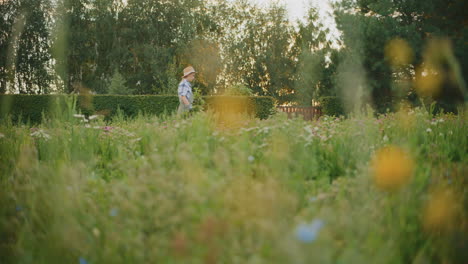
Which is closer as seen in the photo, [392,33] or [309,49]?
[392,33]

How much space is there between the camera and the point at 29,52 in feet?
86.0

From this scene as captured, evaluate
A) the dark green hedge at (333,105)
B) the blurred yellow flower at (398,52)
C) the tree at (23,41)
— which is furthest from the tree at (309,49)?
the tree at (23,41)

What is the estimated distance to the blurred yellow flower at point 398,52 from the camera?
14.7 metres

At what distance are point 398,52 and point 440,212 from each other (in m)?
16.3

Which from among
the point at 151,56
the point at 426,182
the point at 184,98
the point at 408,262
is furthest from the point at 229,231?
the point at 151,56

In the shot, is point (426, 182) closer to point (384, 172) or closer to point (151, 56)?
point (384, 172)

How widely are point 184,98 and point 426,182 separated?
4853mm

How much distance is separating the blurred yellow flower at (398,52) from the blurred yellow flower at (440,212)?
14673 millimetres

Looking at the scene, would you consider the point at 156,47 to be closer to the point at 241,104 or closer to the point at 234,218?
Answer: the point at 241,104

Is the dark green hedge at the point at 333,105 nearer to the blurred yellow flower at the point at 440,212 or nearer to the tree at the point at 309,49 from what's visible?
the tree at the point at 309,49

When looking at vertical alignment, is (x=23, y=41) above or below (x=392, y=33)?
above

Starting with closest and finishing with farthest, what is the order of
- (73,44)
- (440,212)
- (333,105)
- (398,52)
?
(440,212), (398,52), (333,105), (73,44)

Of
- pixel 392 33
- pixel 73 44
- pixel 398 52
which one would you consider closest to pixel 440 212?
pixel 392 33

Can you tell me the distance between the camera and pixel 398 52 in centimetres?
1547
